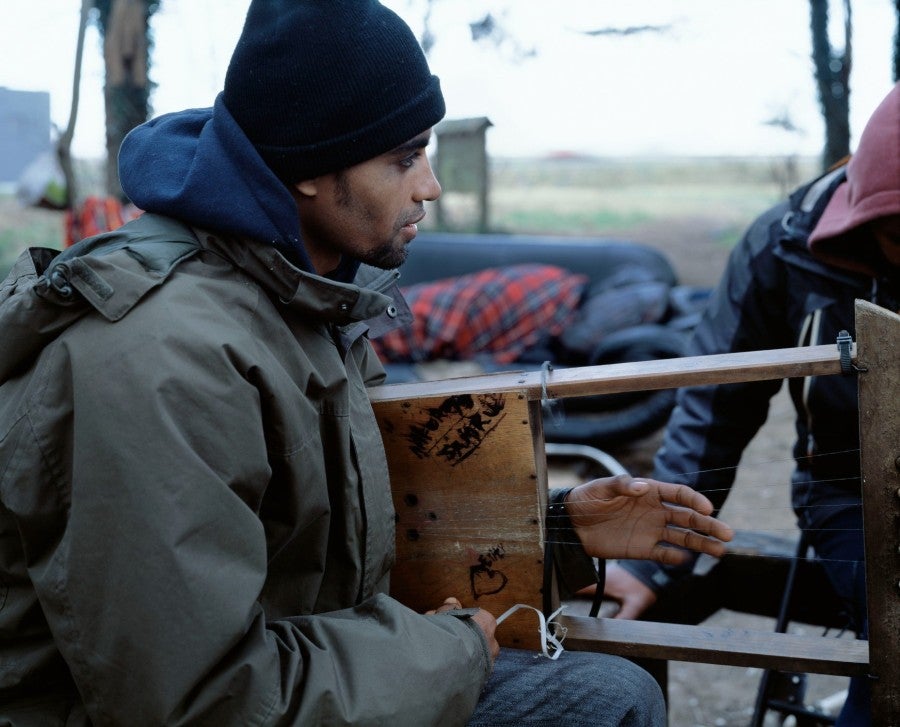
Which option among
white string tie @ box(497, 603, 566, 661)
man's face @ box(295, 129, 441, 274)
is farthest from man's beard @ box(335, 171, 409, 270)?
white string tie @ box(497, 603, 566, 661)

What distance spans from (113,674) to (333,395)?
0.54 m

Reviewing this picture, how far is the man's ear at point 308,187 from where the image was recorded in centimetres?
161

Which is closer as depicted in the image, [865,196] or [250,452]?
[250,452]

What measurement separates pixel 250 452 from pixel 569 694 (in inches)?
31.5

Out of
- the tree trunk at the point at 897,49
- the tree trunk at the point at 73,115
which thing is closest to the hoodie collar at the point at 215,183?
the tree trunk at the point at 73,115

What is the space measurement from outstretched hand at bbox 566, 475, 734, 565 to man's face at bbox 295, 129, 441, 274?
62cm

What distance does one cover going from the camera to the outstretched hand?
1.73 metres

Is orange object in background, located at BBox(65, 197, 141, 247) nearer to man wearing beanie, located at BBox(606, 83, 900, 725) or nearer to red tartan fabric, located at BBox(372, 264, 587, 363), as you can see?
red tartan fabric, located at BBox(372, 264, 587, 363)

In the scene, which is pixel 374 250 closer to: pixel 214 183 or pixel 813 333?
pixel 214 183

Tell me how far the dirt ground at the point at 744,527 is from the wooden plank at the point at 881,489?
165 millimetres

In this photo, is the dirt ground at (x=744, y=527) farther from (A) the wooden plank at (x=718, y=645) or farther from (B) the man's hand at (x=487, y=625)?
(B) the man's hand at (x=487, y=625)

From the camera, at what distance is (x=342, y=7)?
5.11 ft

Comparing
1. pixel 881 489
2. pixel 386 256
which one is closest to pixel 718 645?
pixel 881 489

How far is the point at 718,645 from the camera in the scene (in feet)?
5.58
